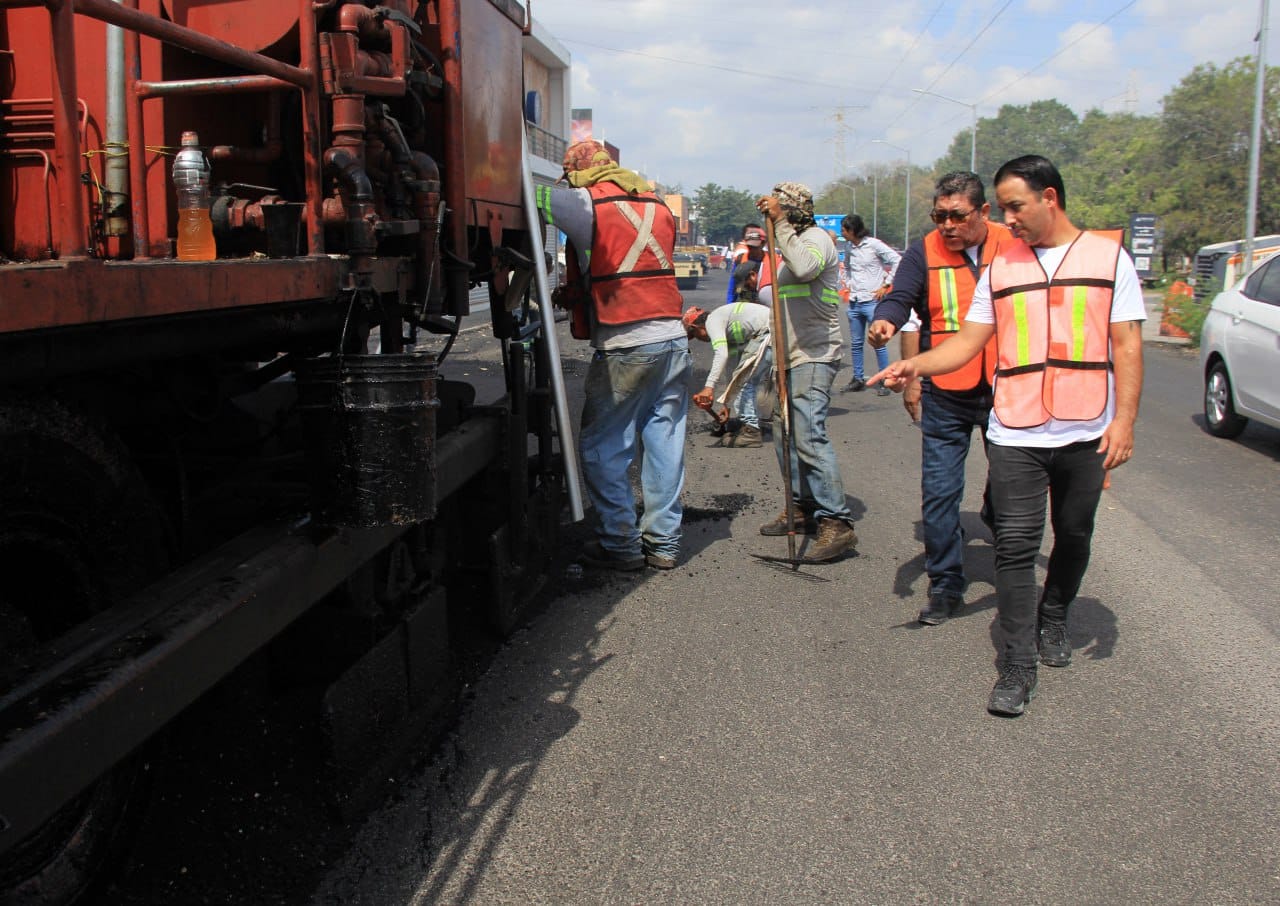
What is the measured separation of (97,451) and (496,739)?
1747 mm

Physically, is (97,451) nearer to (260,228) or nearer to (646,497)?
(260,228)

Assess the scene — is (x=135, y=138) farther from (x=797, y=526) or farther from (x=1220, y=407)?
(x=1220, y=407)

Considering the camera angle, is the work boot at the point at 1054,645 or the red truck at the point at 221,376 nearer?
the red truck at the point at 221,376

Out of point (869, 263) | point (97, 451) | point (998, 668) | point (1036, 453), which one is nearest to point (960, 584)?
point (998, 668)

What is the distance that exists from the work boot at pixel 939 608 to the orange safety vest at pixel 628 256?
76.8 inches

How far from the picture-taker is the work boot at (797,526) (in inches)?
266

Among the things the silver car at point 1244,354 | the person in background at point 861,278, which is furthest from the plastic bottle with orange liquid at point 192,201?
the person in background at point 861,278

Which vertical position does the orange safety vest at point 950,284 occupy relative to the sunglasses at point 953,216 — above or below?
below

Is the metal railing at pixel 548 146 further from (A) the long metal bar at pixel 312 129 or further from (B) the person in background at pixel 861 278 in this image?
(A) the long metal bar at pixel 312 129

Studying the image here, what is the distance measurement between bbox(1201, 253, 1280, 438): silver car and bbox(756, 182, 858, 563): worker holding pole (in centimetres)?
472

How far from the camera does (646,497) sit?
20.2ft

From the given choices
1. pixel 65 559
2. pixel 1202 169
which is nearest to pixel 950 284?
pixel 65 559

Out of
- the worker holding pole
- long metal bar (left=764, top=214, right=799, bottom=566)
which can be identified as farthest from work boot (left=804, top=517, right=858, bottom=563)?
long metal bar (left=764, top=214, right=799, bottom=566)

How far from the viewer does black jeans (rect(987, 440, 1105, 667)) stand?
14.5 ft
